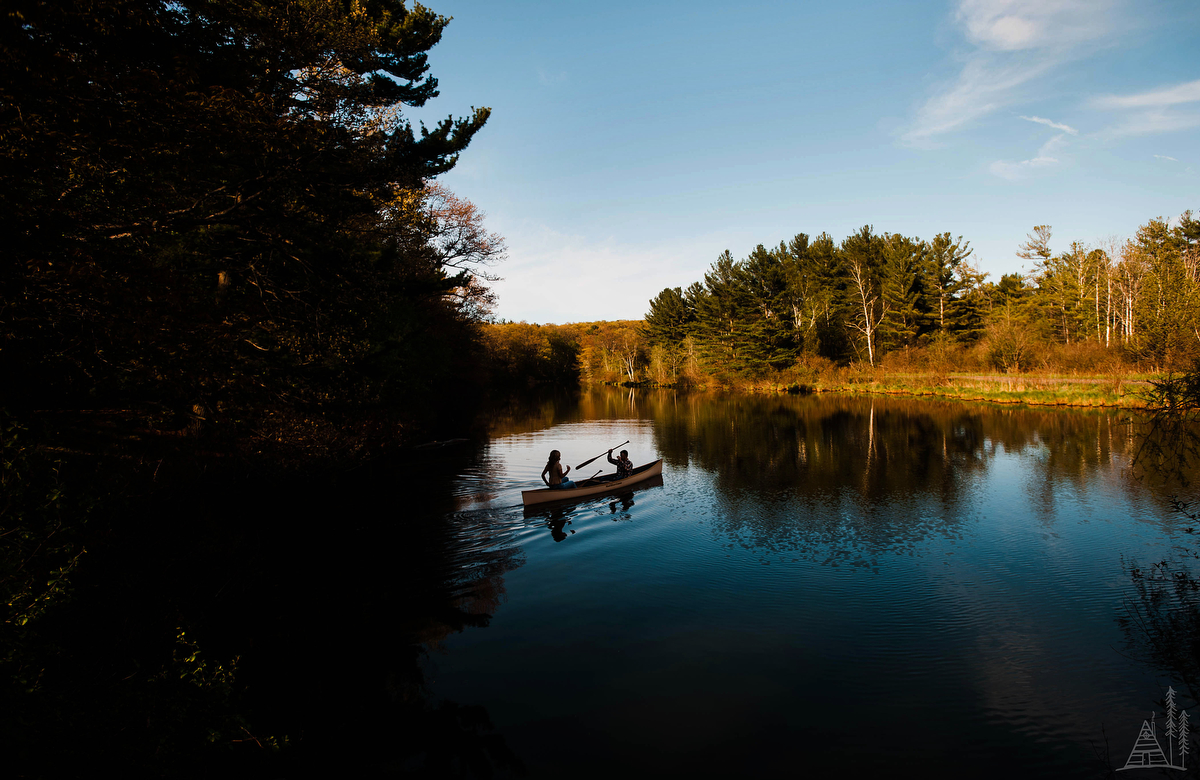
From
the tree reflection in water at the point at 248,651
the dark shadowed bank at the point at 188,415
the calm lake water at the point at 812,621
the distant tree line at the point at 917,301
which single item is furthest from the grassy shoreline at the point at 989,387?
the dark shadowed bank at the point at 188,415

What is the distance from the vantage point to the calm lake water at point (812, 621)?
5.82 m

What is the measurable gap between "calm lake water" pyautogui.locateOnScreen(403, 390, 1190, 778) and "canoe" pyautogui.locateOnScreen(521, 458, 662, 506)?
14.5 inches

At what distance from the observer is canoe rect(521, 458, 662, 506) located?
47.9 feet

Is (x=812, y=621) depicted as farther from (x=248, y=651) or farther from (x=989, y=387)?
(x=989, y=387)

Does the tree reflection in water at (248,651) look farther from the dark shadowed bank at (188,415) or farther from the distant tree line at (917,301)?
the distant tree line at (917,301)

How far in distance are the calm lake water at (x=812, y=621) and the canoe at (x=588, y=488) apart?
1.21ft

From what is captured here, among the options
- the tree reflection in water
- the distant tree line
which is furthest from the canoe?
the distant tree line

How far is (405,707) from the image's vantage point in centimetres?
630

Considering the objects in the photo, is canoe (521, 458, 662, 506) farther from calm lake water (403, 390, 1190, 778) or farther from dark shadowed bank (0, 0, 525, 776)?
dark shadowed bank (0, 0, 525, 776)

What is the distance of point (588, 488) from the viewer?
15766 mm

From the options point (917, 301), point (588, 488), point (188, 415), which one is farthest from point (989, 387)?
point (188, 415)

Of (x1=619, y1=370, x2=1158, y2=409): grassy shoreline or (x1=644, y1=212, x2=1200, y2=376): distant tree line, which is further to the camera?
(x1=644, y1=212, x2=1200, y2=376): distant tree line

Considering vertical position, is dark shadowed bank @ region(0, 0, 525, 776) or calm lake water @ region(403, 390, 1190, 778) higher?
dark shadowed bank @ region(0, 0, 525, 776)

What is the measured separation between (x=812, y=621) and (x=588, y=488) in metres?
8.14
